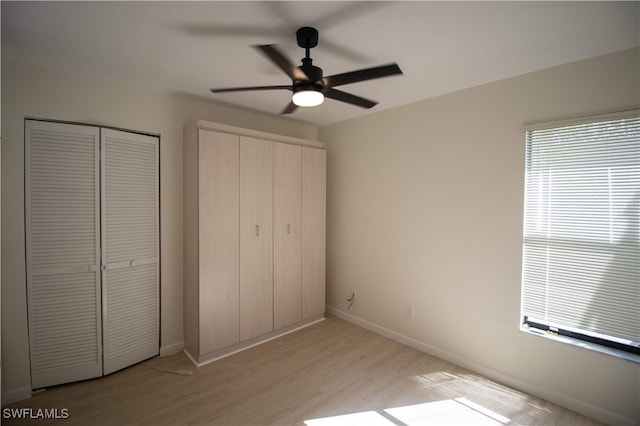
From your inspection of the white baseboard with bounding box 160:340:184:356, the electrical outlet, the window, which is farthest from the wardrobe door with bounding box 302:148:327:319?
the window

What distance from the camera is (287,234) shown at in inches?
128

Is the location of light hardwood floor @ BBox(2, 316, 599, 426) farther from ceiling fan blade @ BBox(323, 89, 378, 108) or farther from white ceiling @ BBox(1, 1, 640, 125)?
white ceiling @ BBox(1, 1, 640, 125)

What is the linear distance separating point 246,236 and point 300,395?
4.93 ft

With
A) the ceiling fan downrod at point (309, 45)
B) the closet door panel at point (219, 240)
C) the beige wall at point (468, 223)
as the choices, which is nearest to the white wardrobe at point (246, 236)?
the closet door panel at point (219, 240)

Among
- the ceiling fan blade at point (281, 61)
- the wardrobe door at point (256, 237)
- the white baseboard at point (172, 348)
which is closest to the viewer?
the ceiling fan blade at point (281, 61)

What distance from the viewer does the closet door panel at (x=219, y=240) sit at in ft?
8.57

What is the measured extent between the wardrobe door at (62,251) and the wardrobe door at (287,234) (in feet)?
5.22

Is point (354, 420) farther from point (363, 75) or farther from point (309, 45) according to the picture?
point (309, 45)

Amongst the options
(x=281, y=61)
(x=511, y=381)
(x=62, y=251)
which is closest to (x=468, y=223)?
(x=511, y=381)

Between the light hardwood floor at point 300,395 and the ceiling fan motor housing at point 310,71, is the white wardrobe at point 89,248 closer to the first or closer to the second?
the light hardwood floor at point 300,395

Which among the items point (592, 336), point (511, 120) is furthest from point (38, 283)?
point (592, 336)

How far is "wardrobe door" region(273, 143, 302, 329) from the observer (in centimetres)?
315

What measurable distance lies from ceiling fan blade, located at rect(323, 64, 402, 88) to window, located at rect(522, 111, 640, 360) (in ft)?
4.70

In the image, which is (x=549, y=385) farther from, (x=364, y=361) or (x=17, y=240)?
(x=17, y=240)
